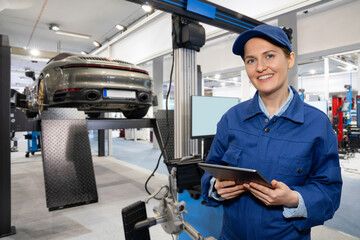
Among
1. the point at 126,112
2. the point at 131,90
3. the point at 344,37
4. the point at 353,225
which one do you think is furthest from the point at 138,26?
the point at 353,225

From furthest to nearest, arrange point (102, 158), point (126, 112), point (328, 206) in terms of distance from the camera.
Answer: point (102, 158)
point (126, 112)
point (328, 206)

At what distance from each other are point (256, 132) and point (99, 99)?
186 cm

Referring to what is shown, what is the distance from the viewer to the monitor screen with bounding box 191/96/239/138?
2354mm

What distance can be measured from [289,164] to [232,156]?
220 millimetres

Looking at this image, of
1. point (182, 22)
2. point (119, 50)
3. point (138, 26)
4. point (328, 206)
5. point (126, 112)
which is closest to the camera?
point (328, 206)

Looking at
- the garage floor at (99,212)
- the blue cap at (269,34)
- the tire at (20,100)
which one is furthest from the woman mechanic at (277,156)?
the tire at (20,100)

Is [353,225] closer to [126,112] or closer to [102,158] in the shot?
[126,112]

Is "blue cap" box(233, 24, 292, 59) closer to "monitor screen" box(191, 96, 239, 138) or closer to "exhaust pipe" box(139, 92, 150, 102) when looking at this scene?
"monitor screen" box(191, 96, 239, 138)

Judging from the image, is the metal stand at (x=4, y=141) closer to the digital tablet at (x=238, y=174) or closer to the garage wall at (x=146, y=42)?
the digital tablet at (x=238, y=174)

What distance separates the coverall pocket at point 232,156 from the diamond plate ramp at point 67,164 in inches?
77.7

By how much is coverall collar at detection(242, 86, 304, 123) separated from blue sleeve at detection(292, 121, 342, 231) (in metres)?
0.11

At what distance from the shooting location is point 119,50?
721 centimetres

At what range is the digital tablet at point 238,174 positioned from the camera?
0.73 metres

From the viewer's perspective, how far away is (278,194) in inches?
30.7
